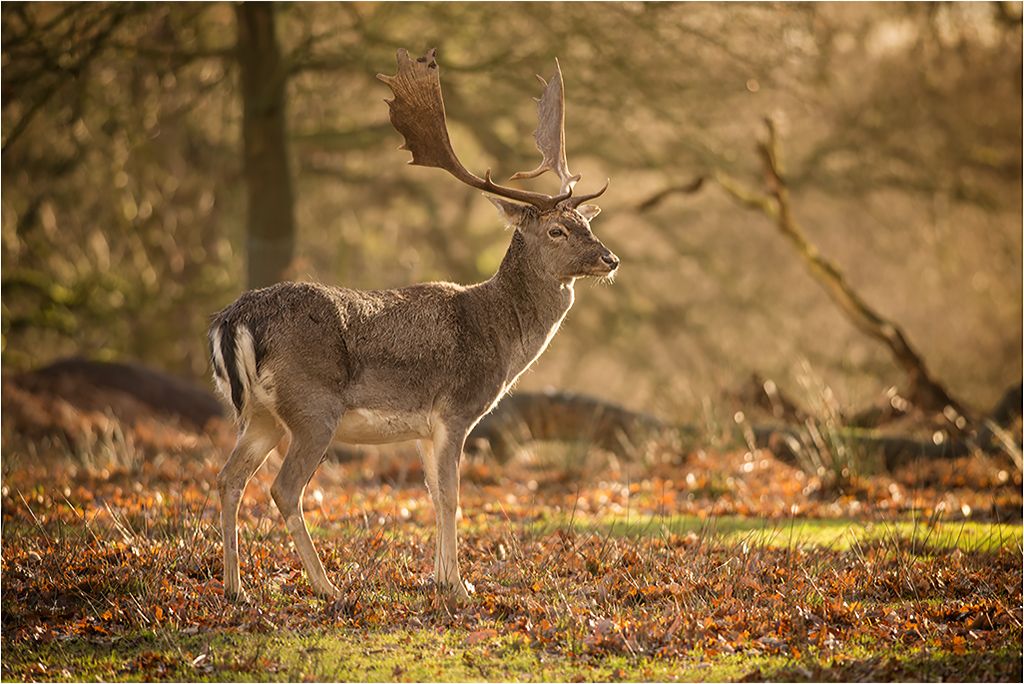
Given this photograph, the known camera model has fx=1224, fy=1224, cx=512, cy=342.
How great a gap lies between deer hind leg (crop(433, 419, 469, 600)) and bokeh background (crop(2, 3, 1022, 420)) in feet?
20.3

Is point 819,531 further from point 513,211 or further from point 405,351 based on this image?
point 405,351

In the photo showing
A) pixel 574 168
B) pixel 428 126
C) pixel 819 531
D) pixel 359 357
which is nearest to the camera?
pixel 359 357

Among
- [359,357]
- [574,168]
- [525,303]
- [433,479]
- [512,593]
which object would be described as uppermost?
[574,168]

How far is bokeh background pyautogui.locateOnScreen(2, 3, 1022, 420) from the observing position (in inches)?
558

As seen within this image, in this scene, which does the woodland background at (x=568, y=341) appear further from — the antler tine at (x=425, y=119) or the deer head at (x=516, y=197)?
the antler tine at (x=425, y=119)

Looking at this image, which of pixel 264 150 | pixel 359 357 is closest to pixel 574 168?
pixel 264 150

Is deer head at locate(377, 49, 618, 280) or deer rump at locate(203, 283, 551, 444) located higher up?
deer head at locate(377, 49, 618, 280)

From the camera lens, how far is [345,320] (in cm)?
680

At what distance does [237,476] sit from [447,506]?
117 cm

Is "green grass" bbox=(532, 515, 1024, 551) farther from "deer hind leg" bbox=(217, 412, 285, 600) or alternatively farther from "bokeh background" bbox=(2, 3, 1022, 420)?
"bokeh background" bbox=(2, 3, 1022, 420)

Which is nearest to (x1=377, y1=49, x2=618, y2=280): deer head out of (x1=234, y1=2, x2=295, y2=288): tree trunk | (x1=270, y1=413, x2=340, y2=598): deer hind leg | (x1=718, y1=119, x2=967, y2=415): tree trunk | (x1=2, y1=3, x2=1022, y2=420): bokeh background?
(x1=270, y1=413, x2=340, y2=598): deer hind leg

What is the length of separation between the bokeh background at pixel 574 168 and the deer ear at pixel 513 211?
219 inches

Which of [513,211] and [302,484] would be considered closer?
[302,484]

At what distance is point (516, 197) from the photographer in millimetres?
7598
